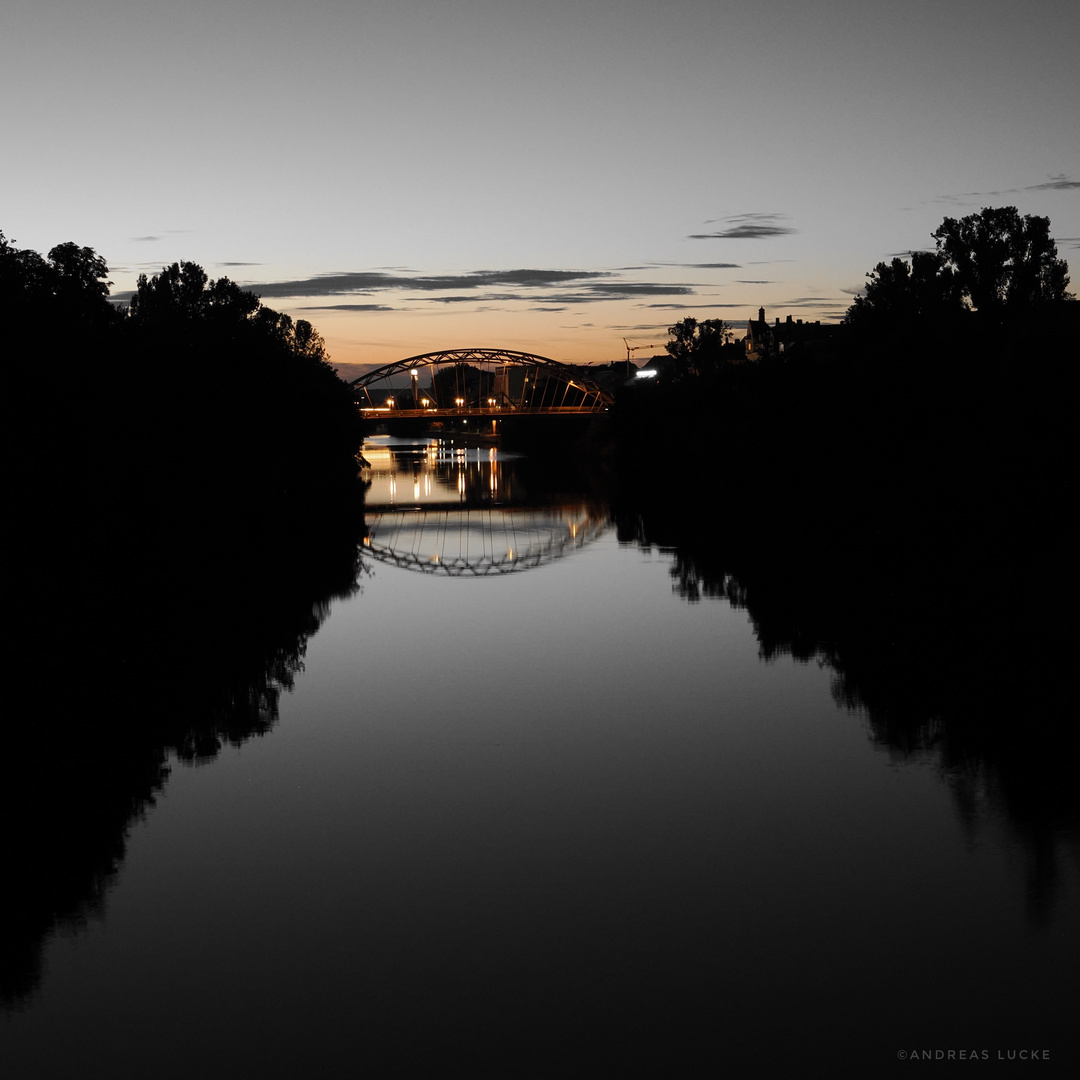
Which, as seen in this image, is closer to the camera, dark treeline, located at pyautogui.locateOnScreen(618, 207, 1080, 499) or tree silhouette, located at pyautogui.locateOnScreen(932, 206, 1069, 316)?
dark treeline, located at pyautogui.locateOnScreen(618, 207, 1080, 499)

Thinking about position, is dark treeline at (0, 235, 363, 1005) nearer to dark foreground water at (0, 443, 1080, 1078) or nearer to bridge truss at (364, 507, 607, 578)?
dark foreground water at (0, 443, 1080, 1078)

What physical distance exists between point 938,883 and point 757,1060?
3.68 m

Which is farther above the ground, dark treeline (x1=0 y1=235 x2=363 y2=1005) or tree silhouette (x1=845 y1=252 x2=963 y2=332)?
tree silhouette (x1=845 y1=252 x2=963 y2=332)

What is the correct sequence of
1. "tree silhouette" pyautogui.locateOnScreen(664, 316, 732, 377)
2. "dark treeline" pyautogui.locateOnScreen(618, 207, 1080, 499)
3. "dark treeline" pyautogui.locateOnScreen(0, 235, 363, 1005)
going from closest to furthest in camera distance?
"dark treeline" pyautogui.locateOnScreen(0, 235, 363, 1005)
"dark treeline" pyautogui.locateOnScreen(618, 207, 1080, 499)
"tree silhouette" pyautogui.locateOnScreen(664, 316, 732, 377)

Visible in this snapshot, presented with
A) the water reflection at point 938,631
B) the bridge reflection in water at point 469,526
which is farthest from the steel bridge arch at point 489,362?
the water reflection at point 938,631

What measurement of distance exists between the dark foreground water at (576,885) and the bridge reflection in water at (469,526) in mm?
21805

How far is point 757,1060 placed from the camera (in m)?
8.60

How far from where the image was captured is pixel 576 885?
→ 1176 cm

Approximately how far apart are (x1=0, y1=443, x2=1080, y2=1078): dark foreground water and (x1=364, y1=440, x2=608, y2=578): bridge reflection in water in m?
21.8

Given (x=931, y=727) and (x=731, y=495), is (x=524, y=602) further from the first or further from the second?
(x=731, y=495)

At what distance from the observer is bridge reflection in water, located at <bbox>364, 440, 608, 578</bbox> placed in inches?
1750

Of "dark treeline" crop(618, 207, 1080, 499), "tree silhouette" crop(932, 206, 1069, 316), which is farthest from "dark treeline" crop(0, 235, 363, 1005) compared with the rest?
"tree silhouette" crop(932, 206, 1069, 316)

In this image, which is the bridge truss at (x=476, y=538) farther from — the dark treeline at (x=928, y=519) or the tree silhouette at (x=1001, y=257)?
the tree silhouette at (x=1001, y=257)

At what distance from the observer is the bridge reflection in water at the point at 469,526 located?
44.4 meters
